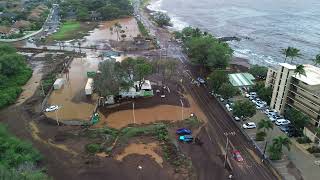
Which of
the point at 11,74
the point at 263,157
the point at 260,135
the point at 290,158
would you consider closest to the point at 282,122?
the point at 260,135

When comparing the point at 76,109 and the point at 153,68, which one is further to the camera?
the point at 153,68

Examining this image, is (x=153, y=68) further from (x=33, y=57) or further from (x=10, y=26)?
(x=10, y=26)

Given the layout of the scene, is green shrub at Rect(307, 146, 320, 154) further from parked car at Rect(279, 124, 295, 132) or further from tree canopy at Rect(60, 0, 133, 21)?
tree canopy at Rect(60, 0, 133, 21)

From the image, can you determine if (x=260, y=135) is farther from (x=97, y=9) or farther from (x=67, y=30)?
(x=97, y=9)

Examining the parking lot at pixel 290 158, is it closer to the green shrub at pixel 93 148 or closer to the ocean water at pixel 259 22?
the green shrub at pixel 93 148

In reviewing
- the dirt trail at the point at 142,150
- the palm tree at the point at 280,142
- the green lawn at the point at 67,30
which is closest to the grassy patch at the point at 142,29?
the green lawn at the point at 67,30

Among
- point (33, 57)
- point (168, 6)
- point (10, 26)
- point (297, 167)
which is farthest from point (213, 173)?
point (168, 6)
